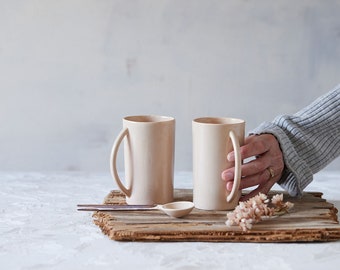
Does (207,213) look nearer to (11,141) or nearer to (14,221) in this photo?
(14,221)

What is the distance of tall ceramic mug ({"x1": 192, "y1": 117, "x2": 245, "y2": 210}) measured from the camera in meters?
1.09

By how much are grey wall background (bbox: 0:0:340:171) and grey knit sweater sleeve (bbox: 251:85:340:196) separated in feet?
1.24

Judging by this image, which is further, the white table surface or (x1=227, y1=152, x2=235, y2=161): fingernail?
(x1=227, y1=152, x2=235, y2=161): fingernail

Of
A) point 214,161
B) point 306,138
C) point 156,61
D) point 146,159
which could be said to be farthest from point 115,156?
point 156,61

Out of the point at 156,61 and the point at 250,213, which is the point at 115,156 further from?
the point at 156,61

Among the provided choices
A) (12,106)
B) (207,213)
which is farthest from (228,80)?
(207,213)

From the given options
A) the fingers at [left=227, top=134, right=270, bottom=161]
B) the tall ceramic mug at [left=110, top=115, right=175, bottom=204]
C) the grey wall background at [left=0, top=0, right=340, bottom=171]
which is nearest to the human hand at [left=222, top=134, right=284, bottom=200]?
the fingers at [left=227, top=134, right=270, bottom=161]

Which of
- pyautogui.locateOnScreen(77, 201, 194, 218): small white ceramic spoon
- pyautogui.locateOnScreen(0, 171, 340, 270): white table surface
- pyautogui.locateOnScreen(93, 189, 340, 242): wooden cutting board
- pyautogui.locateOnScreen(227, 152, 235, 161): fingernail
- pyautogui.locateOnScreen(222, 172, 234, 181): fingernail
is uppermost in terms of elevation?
pyautogui.locateOnScreen(227, 152, 235, 161): fingernail

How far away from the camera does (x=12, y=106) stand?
1.71 metres

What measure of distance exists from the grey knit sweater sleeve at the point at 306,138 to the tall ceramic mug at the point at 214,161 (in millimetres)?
119

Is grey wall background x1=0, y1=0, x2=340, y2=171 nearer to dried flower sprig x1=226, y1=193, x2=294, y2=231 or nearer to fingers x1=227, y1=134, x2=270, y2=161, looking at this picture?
fingers x1=227, y1=134, x2=270, y2=161

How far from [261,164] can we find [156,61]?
59cm

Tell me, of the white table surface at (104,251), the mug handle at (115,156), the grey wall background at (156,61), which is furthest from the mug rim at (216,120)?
the grey wall background at (156,61)

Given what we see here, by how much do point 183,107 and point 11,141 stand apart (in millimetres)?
446
